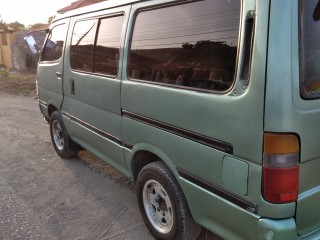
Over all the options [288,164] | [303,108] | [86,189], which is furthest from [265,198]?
[86,189]

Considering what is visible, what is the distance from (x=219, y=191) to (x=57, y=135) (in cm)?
352

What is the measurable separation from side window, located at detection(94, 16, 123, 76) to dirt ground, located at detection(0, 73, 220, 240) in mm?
1420

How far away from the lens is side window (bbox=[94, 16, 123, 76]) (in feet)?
10.4

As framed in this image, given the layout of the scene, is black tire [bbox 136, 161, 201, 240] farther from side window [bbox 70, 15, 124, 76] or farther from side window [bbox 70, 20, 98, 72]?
side window [bbox 70, 20, 98, 72]

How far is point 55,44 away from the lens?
15.5 feet

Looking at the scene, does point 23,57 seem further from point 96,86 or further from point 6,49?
point 96,86

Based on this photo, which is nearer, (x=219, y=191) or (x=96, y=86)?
(x=219, y=191)

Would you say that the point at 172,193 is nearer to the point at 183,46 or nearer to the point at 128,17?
the point at 183,46

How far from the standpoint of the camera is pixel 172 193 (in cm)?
256

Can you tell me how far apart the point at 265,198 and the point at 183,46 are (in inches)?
46.9

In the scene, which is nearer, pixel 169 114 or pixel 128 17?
pixel 169 114

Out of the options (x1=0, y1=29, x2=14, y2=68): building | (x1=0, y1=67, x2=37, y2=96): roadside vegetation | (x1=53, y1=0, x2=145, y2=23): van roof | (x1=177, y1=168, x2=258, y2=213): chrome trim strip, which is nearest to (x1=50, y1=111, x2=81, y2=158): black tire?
(x1=53, y1=0, x2=145, y2=23): van roof

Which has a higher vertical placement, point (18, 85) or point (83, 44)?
point (83, 44)

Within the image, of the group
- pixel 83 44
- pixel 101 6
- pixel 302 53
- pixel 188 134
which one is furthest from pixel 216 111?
pixel 83 44
